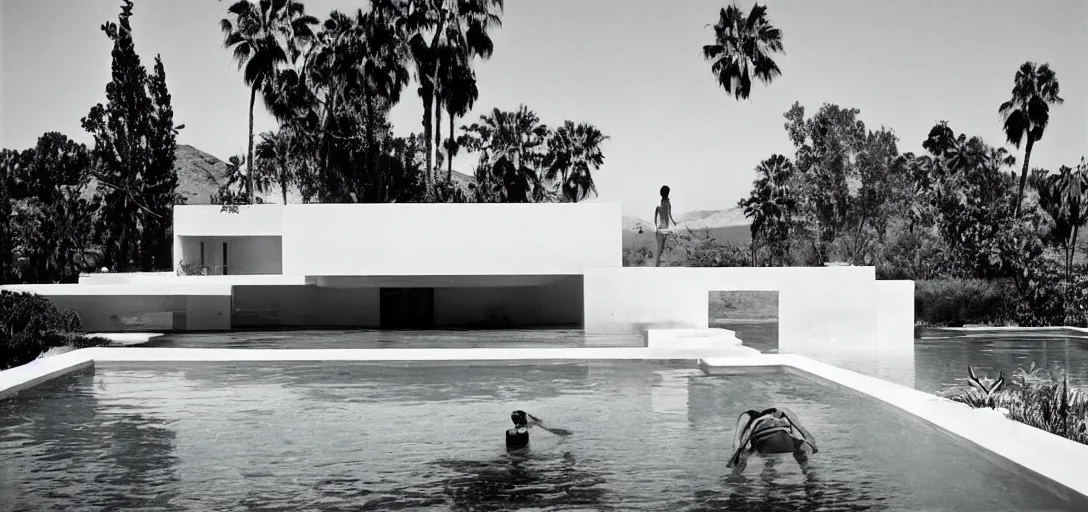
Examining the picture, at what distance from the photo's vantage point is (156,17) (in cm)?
3975

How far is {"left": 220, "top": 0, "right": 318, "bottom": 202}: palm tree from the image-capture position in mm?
32688

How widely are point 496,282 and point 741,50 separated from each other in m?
9.21

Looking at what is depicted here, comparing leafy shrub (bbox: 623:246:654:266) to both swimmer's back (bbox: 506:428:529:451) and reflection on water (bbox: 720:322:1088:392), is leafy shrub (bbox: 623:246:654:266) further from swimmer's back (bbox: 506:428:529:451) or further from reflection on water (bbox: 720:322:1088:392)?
swimmer's back (bbox: 506:428:529:451)

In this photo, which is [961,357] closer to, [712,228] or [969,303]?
[969,303]

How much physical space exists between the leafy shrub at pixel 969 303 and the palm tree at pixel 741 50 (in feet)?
45.7

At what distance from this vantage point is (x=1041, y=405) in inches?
355

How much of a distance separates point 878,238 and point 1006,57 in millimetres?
8190

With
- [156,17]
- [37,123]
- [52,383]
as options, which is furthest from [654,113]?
[52,383]

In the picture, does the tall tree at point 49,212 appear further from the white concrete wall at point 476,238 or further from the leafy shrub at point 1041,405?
the leafy shrub at point 1041,405

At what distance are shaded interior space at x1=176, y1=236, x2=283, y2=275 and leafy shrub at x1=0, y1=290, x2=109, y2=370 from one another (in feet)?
19.9

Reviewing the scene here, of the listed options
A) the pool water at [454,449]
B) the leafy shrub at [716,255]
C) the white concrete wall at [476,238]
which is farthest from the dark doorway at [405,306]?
the leafy shrub at [716,255]

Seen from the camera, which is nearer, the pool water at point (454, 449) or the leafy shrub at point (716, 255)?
the pool water at point (454, 449)

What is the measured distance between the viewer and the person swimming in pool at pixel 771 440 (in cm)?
801

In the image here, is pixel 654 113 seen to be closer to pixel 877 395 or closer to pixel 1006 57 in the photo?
pixel 1006 57
